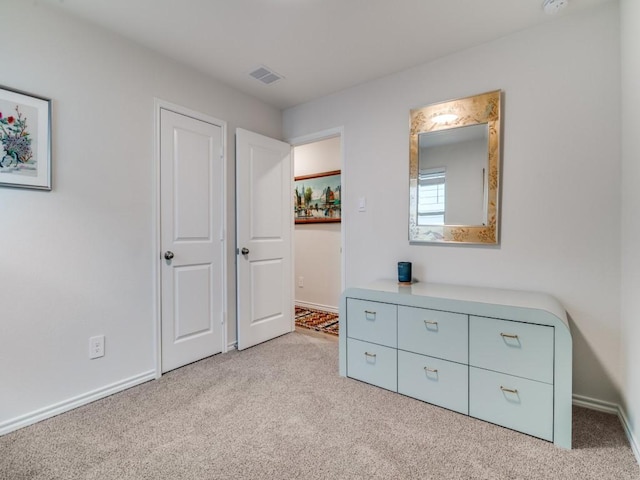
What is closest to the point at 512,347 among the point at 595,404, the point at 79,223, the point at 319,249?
the point at 595,404

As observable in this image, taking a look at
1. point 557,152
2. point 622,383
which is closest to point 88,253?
point 557,152

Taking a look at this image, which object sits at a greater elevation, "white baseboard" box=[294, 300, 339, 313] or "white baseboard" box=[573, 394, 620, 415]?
"white baseboard" box=[294, 300, 339, 313]

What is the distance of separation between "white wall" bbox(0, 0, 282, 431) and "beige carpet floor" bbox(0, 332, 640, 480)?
253 mm

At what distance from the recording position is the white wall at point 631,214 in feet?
5.05

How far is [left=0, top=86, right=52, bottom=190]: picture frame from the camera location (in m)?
1.69

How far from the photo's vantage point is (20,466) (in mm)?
1441

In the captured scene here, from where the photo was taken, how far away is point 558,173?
78.5 inches

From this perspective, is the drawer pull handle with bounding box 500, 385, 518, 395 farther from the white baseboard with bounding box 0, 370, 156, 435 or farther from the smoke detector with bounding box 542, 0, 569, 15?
the white baseboard with bounding box 0, 370, 156, 435

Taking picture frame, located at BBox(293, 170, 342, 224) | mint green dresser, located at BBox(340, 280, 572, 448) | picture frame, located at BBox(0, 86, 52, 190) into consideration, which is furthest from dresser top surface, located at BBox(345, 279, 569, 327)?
picture frame, located at BBox(0, 86, 52, 190)

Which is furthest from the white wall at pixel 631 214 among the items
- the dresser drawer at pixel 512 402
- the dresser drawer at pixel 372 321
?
the dresser drawer at pixel 372 321

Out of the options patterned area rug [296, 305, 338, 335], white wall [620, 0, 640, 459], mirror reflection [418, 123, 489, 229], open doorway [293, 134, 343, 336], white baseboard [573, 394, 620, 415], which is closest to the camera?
white wall [620, 0, 640, 459]

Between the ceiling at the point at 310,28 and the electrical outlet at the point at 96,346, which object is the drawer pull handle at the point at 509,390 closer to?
the ceiling at the point at 310,28

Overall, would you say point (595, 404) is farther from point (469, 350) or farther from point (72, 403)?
point (72, 403)

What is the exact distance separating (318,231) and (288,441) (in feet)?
9.49
